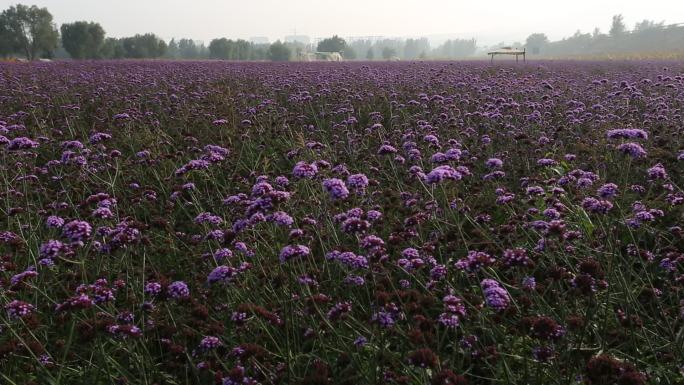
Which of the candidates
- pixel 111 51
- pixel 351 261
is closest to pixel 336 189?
pixel 351 261

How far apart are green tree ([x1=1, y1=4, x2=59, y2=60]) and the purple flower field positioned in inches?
3034

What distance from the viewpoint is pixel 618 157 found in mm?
5914

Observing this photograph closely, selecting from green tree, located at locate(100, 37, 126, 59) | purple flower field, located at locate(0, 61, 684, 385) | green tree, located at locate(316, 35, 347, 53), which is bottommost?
purple flower field, located at locate(0, 61, 684, 385)

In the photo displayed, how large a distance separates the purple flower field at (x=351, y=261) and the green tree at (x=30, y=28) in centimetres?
7706

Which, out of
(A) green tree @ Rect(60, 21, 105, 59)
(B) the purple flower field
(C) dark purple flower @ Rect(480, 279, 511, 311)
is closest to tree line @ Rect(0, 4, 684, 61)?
(A) green tree @ Rect(60, 21, 105, 59)

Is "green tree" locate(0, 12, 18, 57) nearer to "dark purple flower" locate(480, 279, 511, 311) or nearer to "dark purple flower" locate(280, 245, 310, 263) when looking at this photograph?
"dark purple flower" locate(280, 245, 310, 263)

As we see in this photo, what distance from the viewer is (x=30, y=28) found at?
242 ft

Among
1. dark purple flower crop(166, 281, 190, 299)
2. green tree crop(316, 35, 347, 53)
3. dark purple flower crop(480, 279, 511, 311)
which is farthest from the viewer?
green tree crop(316, 35, 347, 53)

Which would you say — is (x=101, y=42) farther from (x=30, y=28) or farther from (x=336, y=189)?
(x=336, y=189)

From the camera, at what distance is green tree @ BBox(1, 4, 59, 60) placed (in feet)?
238

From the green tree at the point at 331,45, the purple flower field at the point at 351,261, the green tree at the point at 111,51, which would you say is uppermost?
the green tree at the point at 331,45

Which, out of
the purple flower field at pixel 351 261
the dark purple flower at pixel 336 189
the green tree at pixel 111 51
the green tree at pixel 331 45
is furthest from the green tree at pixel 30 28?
the dark purple flower at pixel 336 189

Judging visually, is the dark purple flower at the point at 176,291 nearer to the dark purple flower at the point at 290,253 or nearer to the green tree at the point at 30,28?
the dark purple flower at the point at 290,253

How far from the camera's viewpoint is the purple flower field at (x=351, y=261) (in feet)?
8.40
